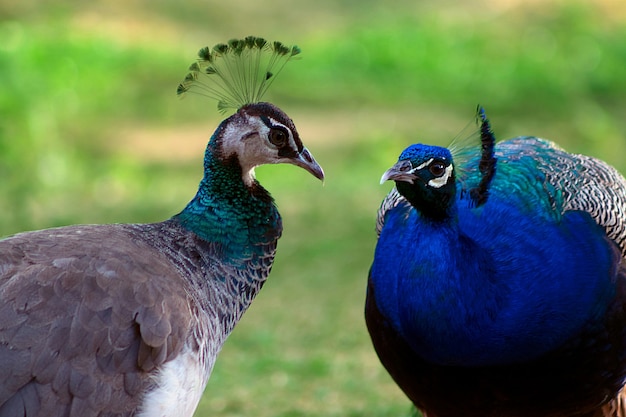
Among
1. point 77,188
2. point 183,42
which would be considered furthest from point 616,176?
point 183,42

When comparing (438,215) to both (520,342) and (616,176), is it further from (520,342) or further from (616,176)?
(616,176)

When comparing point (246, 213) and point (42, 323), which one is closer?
point (42, 323)

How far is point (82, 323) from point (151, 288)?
0.25 metres

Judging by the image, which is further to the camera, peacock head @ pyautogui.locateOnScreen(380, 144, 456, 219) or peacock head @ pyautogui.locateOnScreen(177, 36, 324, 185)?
peacock head @ pyautogui.locateOnScreen(177, 36, 324, 185)

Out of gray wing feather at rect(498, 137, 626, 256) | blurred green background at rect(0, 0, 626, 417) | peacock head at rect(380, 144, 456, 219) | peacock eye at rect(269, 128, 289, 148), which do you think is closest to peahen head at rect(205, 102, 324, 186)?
peacock eye at rect(269, 128, 289, 148)

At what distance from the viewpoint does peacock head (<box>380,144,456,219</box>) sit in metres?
3.28

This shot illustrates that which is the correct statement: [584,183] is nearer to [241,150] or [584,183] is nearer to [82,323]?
[241,150]

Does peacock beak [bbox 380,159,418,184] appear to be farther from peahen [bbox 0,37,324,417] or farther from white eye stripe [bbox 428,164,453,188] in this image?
peahen [bbox 0,37,324,417]

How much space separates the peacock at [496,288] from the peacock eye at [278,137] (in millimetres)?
467

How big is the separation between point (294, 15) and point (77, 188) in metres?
8.12

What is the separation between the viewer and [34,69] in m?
10.2

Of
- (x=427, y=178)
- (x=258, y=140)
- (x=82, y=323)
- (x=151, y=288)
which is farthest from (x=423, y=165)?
(x=82, y=323)

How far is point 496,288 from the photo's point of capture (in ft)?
11.0

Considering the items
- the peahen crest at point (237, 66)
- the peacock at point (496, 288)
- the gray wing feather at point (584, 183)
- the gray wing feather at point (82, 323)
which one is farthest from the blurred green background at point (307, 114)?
the gray wing feather at point (82, 323)
